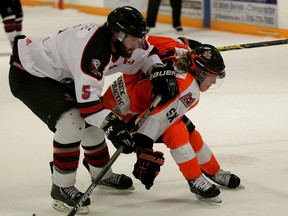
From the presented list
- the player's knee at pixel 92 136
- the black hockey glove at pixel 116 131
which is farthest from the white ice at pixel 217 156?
the black hockey glove at pixel 116 131

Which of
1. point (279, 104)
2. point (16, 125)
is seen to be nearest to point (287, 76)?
point (279, 104)

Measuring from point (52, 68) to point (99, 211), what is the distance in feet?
2.07

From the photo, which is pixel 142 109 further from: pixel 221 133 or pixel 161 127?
pixel 221 133

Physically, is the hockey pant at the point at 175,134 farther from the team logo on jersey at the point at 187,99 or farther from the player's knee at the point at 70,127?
the player's knee at the point at 70,127

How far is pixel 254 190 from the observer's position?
11.3ft

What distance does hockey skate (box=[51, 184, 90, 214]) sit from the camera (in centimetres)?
319

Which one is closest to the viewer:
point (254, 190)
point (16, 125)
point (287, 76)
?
point (254, 190)

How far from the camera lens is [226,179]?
11.3 feet

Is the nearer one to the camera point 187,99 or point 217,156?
point 187,99

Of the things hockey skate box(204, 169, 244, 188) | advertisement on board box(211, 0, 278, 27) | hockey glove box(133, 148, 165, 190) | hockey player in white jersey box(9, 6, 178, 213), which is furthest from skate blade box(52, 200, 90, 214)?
advertisement on board box(211, 0, 278, 27)

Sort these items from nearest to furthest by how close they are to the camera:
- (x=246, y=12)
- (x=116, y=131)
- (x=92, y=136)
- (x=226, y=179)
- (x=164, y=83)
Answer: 1. (x=116, y=131)
2. (x=164, y=83)
3. (x=92, y=136)
4. (x=226, y=179)
5. (x=246, y=12)

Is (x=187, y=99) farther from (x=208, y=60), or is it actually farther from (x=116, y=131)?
(x=116, y=131)

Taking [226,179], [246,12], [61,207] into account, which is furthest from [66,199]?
[246,12]

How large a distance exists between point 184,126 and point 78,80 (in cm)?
56
